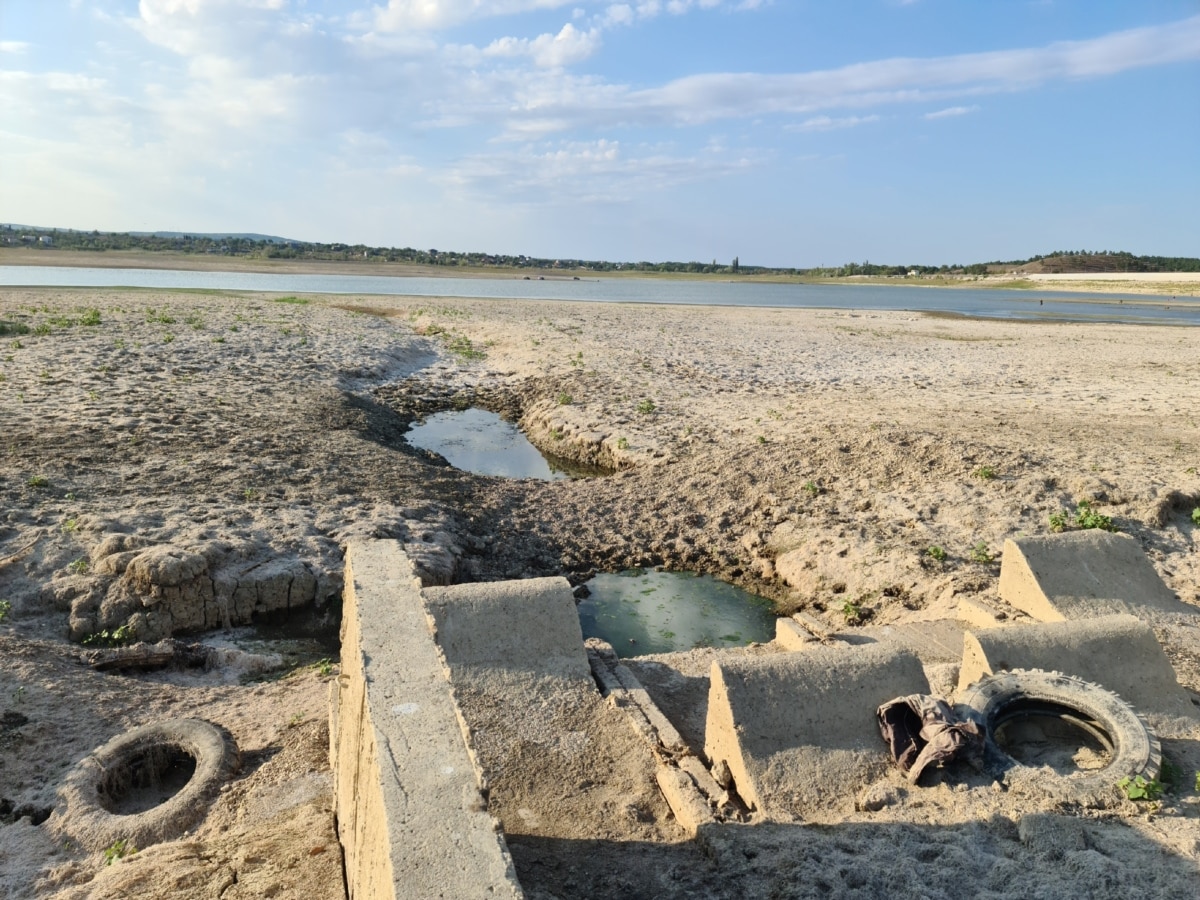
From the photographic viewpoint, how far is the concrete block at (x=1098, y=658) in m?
5.18

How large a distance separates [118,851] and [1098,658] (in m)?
5.97

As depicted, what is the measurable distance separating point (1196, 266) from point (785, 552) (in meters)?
142

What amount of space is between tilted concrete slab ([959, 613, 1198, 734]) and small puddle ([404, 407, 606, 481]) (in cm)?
830

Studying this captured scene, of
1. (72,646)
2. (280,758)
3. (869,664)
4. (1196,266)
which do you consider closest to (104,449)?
(72,646)

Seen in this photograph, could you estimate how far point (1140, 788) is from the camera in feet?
13.6

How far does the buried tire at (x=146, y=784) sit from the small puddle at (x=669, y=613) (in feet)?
12.4

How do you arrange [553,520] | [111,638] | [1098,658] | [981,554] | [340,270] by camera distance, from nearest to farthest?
1. [1098,658]
2. [111,638]
3. [981,554]
4. [553,520]
5. [340,270]

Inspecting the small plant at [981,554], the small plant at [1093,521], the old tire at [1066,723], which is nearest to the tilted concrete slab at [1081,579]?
the small plant at [981,554]

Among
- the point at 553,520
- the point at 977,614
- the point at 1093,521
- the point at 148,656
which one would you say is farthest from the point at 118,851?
the point at 1093,521

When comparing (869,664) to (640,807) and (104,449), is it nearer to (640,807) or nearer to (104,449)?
(640,807)

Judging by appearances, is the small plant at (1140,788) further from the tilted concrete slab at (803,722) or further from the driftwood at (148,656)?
the driftwood at (148,656)

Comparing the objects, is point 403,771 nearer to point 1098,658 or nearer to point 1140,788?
point 1140,788

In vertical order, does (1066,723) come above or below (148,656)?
above

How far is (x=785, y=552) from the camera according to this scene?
9344mm
